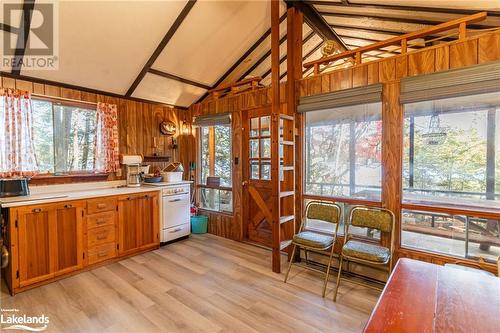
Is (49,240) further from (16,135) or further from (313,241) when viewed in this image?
(313,241)

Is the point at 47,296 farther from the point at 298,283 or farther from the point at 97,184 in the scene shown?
the point at 298,283

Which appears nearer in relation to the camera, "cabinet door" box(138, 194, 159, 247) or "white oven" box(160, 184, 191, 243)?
"cabinet door" box(138, 194, 159, 247)

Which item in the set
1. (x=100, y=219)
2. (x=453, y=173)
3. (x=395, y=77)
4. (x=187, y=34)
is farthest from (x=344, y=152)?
(x=100, y=219)

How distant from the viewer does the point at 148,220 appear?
3584mm

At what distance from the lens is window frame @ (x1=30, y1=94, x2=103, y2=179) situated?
3.13 m

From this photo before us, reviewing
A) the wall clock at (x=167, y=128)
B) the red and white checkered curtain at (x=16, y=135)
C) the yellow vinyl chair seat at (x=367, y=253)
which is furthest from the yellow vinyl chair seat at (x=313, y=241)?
the red and white checkered curtain at (x=16, y=135)

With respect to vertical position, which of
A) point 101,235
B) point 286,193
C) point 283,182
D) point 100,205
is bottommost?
point 101,235

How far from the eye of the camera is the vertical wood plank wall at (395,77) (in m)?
2.17

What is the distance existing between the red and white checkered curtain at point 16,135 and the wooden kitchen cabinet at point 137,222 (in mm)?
1136

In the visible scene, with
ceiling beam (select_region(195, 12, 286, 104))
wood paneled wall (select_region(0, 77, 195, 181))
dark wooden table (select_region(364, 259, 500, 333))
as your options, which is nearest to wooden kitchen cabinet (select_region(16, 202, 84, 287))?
wood paneled wall (select_region(0, 77, 195, 181))

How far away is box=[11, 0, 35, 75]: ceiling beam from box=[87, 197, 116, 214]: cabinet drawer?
1758mm

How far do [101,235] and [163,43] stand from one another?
261cm

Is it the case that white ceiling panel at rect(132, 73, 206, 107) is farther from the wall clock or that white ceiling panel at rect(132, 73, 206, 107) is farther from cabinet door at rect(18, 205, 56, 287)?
cabinet door at rect(18, 205, 56, 287)

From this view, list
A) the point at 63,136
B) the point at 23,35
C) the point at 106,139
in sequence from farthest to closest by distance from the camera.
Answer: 1. the point at 106,139
2. the point at 63,136
3. the point at 23,35
